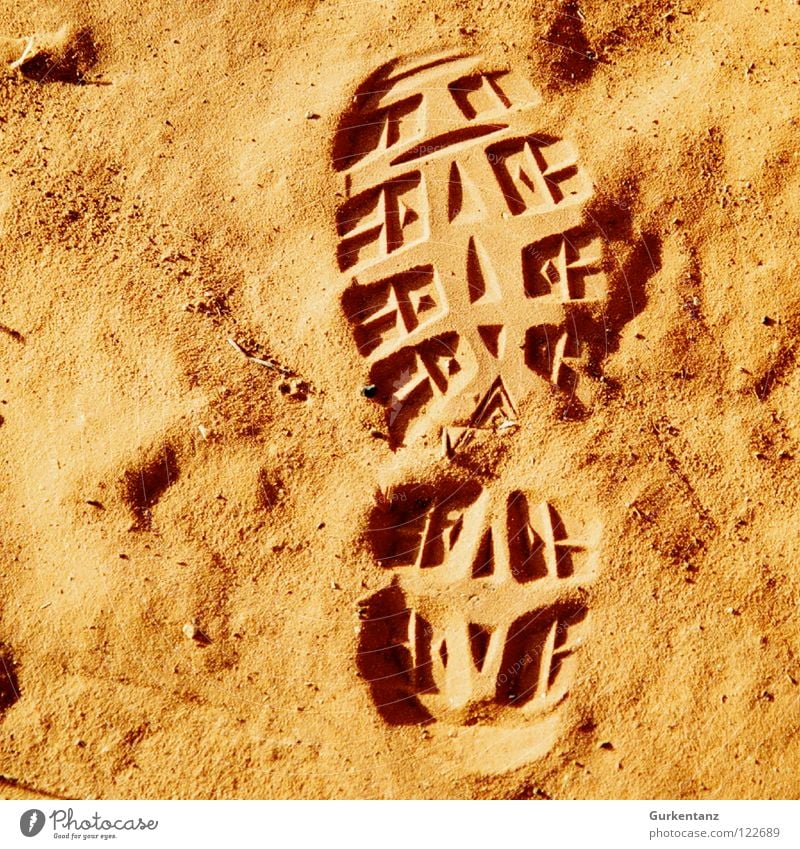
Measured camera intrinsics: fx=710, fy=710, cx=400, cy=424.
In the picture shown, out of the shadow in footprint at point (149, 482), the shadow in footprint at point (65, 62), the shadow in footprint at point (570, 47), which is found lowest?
the shadow in footprint at point (149, 482)

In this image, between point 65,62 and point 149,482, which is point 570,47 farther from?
point 149,482

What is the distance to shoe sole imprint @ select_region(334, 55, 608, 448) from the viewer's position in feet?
11.0

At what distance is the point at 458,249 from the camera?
→ 3.40 metres

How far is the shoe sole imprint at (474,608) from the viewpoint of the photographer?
3.28 metres

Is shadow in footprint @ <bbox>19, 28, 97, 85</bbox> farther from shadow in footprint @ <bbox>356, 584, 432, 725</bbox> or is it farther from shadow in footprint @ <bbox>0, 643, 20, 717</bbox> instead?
shadow in footprint @ <bbox>356, 584, 432, 725</bbox>

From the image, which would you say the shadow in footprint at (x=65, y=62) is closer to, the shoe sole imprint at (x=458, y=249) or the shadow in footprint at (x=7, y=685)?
the shoe sole imprint at (x=458, y=249)

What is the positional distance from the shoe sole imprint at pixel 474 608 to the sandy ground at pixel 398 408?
0.01 metres

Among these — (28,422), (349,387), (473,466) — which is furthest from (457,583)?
(28,422)

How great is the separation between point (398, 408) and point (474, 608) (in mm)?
996

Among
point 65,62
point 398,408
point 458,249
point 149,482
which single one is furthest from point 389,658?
point 65,62
